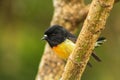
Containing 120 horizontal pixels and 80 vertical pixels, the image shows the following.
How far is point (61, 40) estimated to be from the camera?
5.86m

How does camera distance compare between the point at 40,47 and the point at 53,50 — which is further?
the point at 40,47

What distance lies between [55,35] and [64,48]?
217 millimetres

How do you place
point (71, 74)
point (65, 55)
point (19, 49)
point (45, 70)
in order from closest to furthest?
1. point (71, 74)
2. point (65, 55)
3. point (45, 70)
4. point (19, 49)

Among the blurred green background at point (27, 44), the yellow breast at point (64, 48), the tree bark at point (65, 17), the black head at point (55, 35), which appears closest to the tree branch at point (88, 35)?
the yellow breast at point (64, 48)

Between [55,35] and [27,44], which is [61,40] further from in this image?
[27,44]

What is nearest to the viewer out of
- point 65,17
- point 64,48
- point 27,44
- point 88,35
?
point 88,35

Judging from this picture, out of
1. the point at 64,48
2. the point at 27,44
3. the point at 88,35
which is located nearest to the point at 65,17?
the point at 64,48

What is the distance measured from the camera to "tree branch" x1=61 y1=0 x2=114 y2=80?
3781 mm

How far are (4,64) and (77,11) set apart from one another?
3.51 metres

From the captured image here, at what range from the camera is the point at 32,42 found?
9.37 meters

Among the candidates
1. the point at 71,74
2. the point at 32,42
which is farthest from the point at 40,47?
the point at 71,74

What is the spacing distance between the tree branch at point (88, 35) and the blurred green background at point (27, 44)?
16.3 ft

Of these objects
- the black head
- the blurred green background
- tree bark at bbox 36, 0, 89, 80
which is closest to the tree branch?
the black head

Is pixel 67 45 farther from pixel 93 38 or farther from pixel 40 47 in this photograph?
pixel 40 47
